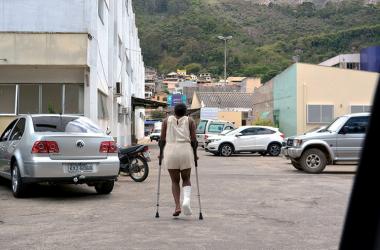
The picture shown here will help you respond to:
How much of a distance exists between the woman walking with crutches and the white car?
18.8 metres

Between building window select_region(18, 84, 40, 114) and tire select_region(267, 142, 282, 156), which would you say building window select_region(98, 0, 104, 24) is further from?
tire select_region(267, 142, 282, 156)

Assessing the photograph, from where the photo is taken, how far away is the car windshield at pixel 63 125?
10750 mm

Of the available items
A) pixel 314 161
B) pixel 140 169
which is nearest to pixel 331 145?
pixel 314 161

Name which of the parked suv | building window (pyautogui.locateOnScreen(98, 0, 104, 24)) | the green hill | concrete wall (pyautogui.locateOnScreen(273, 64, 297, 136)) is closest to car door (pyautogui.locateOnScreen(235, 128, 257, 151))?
concrete wall (pyautogui.locateOnScreen(273, 64, 297, 136))

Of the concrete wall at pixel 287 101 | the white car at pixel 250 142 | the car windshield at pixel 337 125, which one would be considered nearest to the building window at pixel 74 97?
the car windshield at pixel 337 125

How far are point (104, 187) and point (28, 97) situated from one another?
9987mm

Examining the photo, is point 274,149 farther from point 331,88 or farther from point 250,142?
point 331,88

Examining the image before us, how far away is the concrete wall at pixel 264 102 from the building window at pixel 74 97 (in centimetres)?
2235

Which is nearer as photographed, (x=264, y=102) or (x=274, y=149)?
(x=274, y=149)

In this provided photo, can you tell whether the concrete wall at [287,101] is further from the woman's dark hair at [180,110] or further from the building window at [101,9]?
the woman's dark hair at [180,110]

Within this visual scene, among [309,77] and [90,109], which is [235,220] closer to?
[90,109]

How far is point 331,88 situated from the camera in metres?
31.6

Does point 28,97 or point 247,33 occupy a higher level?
point 247,33

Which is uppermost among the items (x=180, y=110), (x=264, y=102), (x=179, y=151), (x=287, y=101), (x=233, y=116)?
(x=264, y=102)
